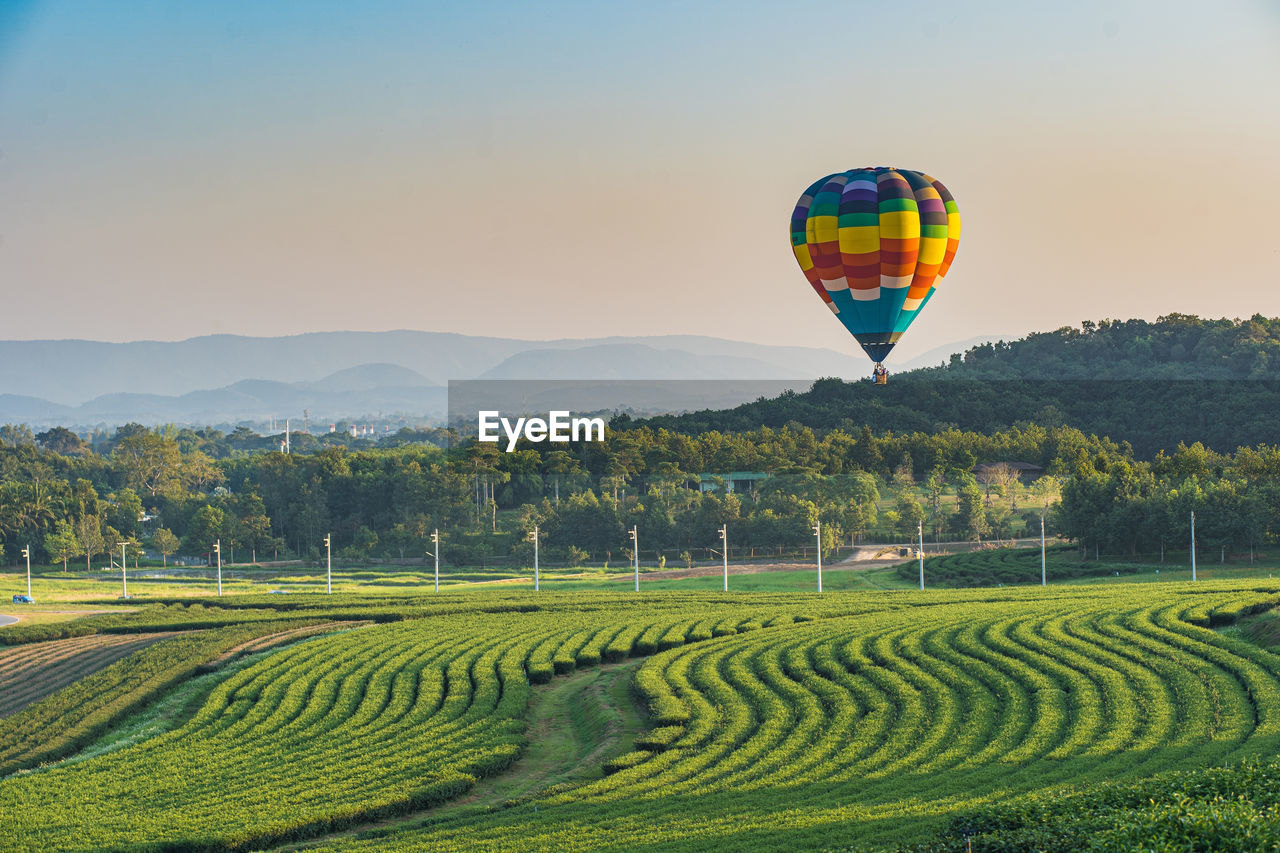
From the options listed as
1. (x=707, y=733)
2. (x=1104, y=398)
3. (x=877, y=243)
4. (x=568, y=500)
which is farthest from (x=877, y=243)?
(x=1104, y=398)

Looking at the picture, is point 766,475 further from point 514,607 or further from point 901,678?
point 901,678

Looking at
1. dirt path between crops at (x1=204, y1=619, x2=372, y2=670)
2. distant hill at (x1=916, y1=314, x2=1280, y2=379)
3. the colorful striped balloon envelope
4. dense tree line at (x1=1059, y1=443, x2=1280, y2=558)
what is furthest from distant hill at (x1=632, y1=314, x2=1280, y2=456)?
the colorful striped balloon envelope

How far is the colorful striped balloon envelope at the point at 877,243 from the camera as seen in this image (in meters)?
35.4

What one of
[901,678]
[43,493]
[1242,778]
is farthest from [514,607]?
[43,493]

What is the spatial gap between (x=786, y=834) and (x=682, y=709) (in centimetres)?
975

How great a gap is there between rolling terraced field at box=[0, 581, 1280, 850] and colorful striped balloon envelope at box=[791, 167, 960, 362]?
9529 mm

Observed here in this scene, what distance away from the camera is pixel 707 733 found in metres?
22.8

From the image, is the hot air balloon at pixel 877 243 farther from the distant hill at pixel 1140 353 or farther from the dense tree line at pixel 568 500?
the distant hill at pixel 1140 353

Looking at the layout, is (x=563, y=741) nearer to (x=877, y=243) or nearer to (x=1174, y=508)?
(x=877, y=243)

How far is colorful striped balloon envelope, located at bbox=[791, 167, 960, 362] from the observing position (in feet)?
116

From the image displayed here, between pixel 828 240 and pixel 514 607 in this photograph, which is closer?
pixel 828 240

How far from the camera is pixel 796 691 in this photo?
2541 centimetres

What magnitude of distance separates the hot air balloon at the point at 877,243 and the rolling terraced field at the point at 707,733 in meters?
9.52

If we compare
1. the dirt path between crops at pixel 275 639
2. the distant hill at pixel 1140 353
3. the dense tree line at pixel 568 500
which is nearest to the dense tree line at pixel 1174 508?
the dense tree line at pixel 568 500
